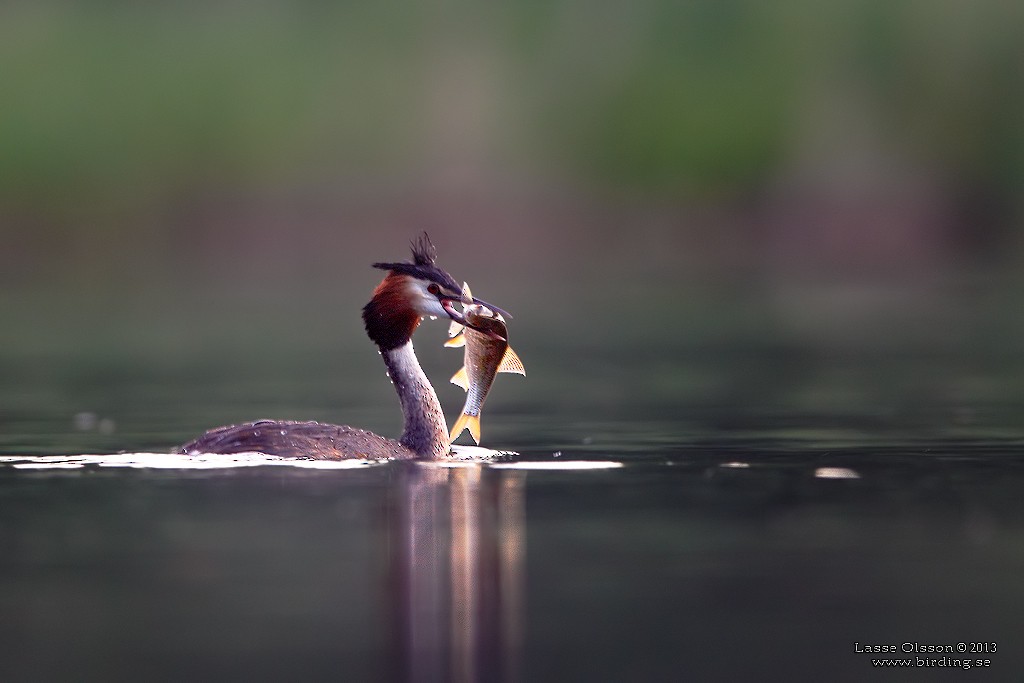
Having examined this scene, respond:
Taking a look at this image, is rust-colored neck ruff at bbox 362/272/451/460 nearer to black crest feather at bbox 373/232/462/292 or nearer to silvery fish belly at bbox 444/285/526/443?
black crest feather at bbox 373/232/462/292

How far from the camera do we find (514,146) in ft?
174

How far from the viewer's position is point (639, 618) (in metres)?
9.59

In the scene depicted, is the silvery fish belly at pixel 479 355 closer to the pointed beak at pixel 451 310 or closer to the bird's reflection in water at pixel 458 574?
the pointed beak at pixel 451 310

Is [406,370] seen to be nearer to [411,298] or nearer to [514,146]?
[411,298]

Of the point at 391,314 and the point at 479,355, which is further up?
the point at 391,314

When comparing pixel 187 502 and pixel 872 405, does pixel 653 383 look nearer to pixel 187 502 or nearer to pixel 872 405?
pixel 872 405

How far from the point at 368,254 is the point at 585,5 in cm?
1463

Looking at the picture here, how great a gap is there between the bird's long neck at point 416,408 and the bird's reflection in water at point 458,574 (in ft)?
2.76

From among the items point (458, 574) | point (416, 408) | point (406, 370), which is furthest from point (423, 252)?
point (458, 574)

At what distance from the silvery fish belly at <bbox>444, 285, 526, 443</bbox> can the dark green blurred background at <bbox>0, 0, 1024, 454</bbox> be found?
22.7 meters

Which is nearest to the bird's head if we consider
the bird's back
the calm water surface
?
the bird's back

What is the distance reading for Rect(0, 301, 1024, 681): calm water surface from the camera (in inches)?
358

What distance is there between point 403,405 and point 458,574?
4392 millimetres

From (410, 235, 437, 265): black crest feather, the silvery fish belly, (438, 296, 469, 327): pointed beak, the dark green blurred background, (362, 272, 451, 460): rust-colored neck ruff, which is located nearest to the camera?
the silvery fish belly
